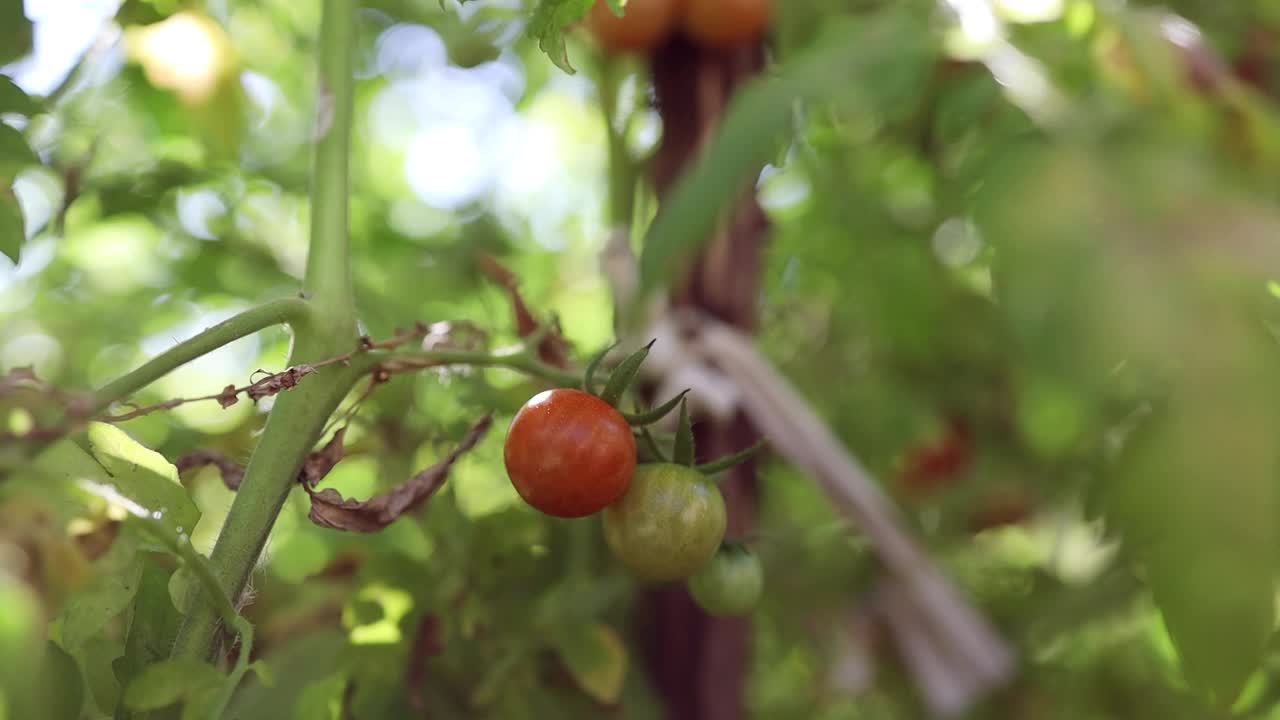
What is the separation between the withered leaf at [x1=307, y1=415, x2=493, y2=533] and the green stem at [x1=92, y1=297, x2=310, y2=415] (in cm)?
11

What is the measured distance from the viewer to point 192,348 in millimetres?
503

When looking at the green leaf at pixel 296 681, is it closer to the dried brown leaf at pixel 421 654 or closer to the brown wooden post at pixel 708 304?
the dried brown leaf at pixel 421 654

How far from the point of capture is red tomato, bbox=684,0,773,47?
3.64 feet

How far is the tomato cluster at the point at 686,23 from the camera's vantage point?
3.61 ft

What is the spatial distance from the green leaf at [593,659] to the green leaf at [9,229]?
479mm

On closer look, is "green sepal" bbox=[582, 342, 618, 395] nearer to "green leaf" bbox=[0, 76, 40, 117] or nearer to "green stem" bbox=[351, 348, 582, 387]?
"green stem" bbox=[351, 348, 582, 387]

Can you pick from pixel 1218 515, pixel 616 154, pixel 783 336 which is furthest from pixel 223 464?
pixel 783 336

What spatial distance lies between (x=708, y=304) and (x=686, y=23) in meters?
0.32

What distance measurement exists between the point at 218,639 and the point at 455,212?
4.56ft

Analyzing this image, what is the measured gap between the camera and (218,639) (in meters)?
0.56

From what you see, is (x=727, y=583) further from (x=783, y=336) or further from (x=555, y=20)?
(x=783, y=336)

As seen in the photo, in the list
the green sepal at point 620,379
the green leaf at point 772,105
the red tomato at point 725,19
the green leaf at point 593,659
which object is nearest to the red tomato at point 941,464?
the red tomato at point 725,19

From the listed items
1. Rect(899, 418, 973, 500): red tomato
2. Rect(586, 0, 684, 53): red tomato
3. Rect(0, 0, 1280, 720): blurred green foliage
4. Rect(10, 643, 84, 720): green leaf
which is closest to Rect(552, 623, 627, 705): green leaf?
Rect(0, 0, 1280, 720): blurred green foliage

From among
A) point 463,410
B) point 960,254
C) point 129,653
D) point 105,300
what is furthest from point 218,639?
point 960,254
